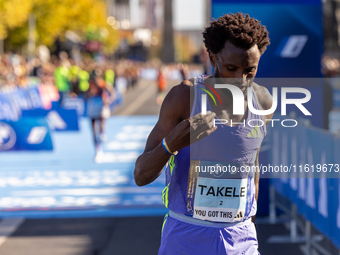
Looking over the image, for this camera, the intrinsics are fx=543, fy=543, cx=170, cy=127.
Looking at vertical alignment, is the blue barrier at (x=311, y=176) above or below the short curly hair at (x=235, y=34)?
below

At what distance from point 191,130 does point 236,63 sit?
0.39 m

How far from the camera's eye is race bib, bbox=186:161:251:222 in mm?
2582

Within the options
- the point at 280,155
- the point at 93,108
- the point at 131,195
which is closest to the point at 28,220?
the point at 131,195

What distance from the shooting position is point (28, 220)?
7117 millimetres

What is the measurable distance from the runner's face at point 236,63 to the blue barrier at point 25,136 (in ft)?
34.1

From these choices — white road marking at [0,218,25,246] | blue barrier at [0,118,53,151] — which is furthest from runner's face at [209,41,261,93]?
blue barrier at [0,118,53,151]

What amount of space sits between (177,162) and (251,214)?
481 mm

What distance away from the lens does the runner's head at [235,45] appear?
2469 mm

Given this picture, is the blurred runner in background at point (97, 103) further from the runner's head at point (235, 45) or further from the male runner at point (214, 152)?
the runner's head at point (235, 45)

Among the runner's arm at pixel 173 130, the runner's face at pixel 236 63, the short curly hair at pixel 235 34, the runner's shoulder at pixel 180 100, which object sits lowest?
the runner's arm at pixel 173 130

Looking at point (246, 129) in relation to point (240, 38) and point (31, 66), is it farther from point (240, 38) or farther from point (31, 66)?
point (31, 66)

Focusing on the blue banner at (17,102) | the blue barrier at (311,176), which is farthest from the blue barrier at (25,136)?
the blue barrier at (311,176)

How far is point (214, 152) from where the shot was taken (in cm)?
251

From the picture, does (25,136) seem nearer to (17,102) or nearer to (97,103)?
(97,103)
